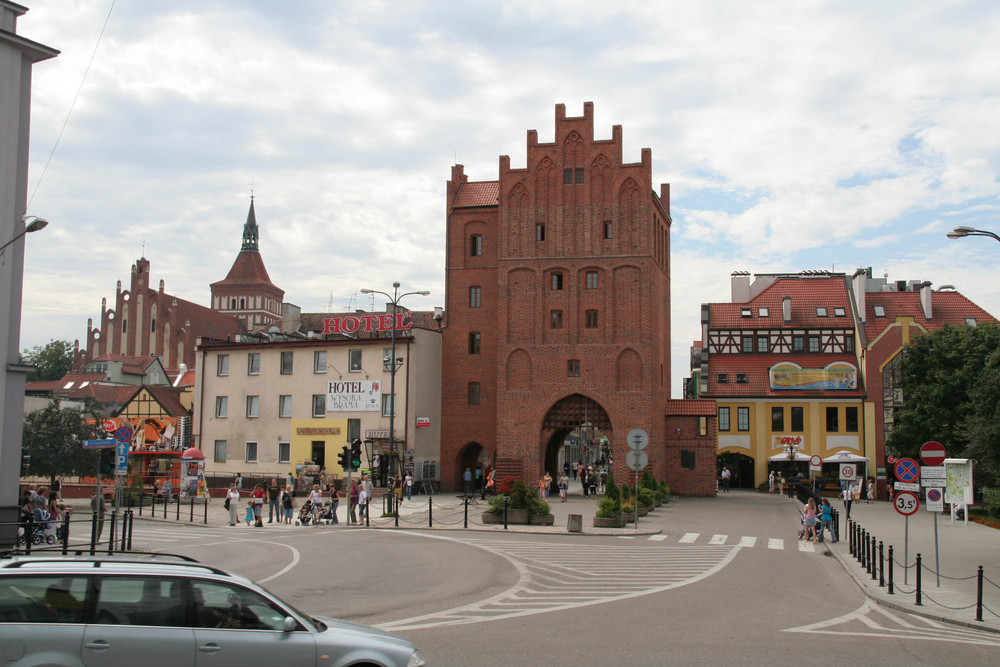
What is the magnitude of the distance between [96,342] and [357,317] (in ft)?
197

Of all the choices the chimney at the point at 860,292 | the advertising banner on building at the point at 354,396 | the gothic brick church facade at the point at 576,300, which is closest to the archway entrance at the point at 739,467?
the gothic brick church facade at the point at 576,300

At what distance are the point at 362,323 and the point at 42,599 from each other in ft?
150

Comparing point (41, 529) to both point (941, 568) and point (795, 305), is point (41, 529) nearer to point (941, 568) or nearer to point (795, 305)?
point (941, 568)

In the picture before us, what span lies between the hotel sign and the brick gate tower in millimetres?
6421

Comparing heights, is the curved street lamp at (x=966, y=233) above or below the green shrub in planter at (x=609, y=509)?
above

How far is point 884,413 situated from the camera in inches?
2254

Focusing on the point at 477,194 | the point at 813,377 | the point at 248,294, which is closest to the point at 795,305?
the point at 813,377

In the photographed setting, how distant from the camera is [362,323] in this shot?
52812mm

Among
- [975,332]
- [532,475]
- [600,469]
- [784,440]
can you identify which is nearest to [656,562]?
[532,475]

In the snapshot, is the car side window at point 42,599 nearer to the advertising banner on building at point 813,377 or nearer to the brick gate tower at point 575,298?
the brick gate tower at point 575,298

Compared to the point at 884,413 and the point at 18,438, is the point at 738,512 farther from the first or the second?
the point at 18,438

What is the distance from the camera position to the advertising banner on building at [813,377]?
59.4 m

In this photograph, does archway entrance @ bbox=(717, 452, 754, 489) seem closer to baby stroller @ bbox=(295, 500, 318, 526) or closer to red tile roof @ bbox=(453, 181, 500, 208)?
red tile roof @ bbox=(453, 181, 500, 208)

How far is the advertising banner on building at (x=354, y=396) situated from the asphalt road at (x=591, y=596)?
21.0m
